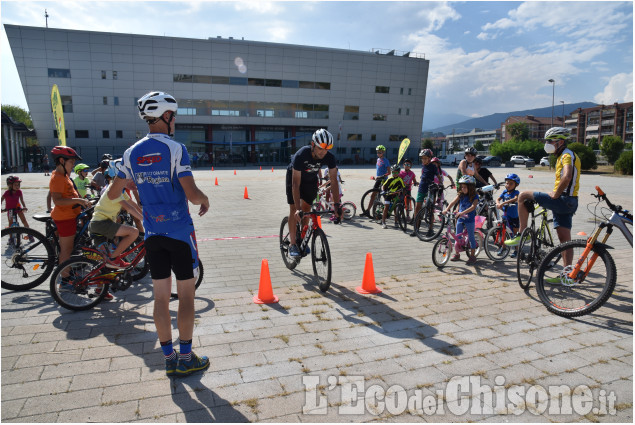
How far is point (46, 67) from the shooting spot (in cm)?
4944

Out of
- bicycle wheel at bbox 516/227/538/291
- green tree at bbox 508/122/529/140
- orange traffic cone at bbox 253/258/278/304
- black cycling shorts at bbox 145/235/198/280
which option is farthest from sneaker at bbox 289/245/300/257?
green tree at bbox 508/122/529/140

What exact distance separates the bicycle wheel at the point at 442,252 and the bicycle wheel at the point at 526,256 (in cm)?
114

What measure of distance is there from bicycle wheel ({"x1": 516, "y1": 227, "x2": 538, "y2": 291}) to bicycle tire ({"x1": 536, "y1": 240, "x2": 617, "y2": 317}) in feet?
1.61

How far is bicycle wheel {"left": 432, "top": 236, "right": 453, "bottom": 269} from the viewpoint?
21.6 ft

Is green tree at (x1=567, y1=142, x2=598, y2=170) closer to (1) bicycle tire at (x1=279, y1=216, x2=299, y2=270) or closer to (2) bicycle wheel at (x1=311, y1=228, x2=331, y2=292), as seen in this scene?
(1) bicycle tire at (x1=279, y1=216, x2=299, y2=270)

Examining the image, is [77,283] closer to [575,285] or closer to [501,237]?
[575,285]

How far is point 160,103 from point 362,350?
9.36 ft

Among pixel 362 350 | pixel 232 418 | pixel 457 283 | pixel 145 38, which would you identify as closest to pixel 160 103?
pixel 232 418

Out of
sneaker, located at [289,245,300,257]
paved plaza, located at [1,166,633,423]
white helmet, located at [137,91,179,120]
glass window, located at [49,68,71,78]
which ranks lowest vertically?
paved plaza, located at [1,166,633,423]

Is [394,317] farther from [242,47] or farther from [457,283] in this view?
[242,47]

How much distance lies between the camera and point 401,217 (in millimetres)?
9805

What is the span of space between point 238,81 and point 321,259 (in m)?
56.0

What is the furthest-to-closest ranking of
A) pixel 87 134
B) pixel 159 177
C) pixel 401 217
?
pixel 87 134, pixel 401 217, pixel 159 177

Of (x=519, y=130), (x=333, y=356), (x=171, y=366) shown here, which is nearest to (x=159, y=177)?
(x=171, y=366)
